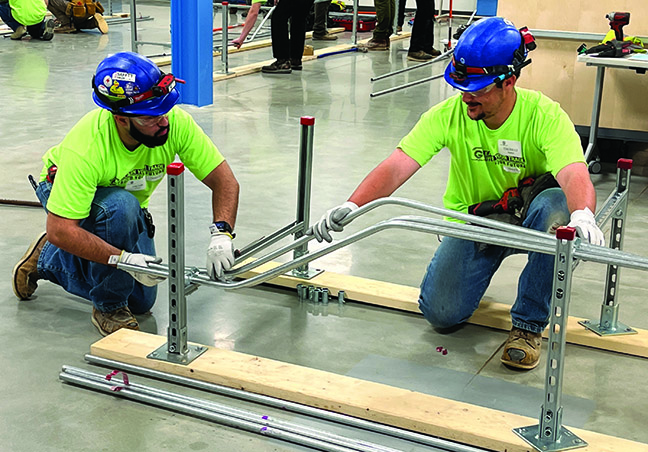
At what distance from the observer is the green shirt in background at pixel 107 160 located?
3.14 meters

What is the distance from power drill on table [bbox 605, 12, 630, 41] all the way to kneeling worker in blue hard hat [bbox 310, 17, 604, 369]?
8.01 feet

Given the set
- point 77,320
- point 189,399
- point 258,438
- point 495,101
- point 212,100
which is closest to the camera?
point 258,438

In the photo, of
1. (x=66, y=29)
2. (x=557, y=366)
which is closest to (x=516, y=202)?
(x=557, y=366)

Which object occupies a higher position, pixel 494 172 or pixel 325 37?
pixel 494 172

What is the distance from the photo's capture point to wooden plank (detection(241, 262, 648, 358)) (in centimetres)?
332

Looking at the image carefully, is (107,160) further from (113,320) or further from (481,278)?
(481,278)

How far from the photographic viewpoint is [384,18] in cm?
1157

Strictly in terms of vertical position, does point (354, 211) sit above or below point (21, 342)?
above

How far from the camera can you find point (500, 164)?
3.25 meters

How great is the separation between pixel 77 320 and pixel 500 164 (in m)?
1.82

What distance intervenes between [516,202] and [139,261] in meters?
1.43

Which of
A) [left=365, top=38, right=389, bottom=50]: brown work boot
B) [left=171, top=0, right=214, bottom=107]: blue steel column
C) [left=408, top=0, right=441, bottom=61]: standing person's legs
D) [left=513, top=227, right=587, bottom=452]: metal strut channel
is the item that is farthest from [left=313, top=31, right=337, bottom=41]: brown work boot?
[left=513, top=227, right=587, bottom=452]: metal strut channel

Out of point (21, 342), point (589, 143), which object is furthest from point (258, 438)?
point (589, 143)

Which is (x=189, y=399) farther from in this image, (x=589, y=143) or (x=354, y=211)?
(x=589, y=143)
